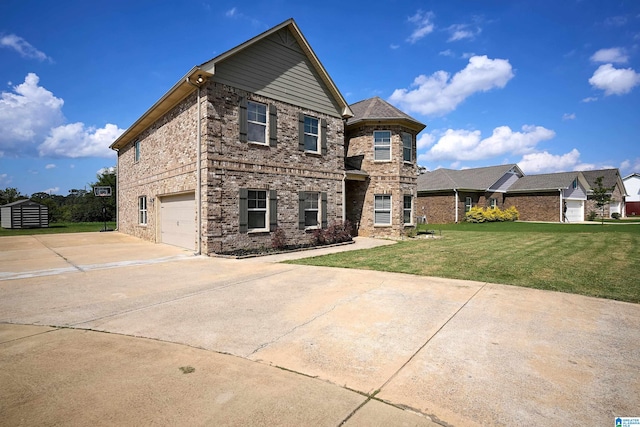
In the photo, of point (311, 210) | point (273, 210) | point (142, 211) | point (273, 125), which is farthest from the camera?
point (142, 211)

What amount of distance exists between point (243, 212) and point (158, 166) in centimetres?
656

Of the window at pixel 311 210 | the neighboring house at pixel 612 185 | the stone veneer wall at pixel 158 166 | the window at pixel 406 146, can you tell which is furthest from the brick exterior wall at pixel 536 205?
the stone veneer wall at pixel 158 166

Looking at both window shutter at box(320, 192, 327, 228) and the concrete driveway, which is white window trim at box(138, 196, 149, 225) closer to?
window shutter at box(320, 192, 327, 228)

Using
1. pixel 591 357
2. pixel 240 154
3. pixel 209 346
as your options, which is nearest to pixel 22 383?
pixel 209 346

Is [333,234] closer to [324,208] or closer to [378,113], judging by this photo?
[324,208]

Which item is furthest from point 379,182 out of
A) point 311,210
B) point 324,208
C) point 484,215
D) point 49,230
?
point 49,230

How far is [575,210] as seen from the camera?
35688mm

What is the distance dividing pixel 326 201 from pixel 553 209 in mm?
29827

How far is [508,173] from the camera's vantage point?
1405 inches

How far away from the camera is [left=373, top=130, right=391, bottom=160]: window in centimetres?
1758

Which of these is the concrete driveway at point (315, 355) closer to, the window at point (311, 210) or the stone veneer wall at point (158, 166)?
the stone veneer wall at point (158, 166)

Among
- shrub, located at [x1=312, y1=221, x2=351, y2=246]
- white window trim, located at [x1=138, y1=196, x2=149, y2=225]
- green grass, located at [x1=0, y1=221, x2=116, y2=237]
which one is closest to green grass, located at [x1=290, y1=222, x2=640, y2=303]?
shrub, located at [x1=312, y1=221, x2=351, y2=246]

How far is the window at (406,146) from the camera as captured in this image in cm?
1788

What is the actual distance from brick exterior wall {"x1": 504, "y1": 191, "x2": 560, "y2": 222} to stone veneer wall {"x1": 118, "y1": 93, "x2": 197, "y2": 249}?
34318mm
